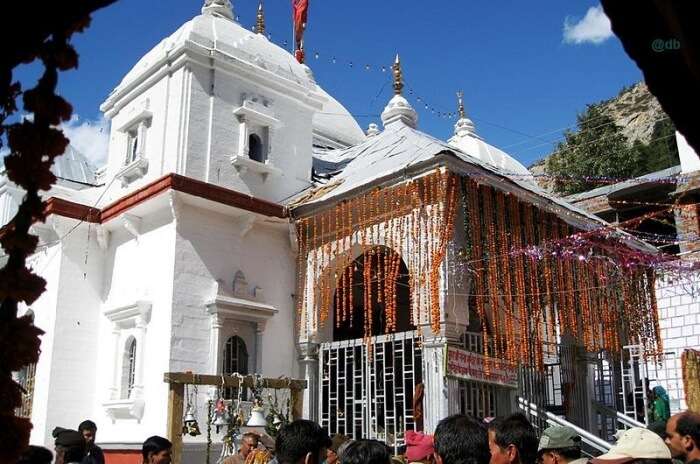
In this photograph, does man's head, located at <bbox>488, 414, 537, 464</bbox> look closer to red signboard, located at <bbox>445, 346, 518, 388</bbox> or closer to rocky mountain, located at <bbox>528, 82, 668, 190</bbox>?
red signboard, located at <bbox>445, 346, 518, 388</bbox>

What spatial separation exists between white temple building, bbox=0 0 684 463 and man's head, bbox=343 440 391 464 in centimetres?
671

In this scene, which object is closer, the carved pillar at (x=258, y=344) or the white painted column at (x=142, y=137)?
the carved pillar at (x=258, y=344)

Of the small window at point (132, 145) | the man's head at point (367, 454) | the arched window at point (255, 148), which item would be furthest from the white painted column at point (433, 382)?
the small window at point (132, 145)

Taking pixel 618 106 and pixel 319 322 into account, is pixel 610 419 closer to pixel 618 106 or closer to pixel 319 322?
pixel 319 322

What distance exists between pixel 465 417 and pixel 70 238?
35.9 ft

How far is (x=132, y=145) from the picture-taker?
46.7 ft

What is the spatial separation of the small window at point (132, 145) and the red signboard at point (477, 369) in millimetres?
7417

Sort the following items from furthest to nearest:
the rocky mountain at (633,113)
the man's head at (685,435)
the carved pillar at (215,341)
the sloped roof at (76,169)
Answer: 1. the rocky mountain at (633,113)
2. the sloped roof at (76,169)
3. the carved pillar at (215,341)
4. the man's head at (685,435)

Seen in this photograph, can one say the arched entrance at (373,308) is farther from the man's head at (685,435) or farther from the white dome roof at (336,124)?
the man's head at (685,435)

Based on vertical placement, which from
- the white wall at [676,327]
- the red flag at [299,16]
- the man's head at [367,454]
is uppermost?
the red flag at [299,16]

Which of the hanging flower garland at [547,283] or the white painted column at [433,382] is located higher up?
the hanging flower garland at [547,283]

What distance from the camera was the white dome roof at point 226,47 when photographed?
13672 mm

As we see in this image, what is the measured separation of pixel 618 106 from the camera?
1838 inches

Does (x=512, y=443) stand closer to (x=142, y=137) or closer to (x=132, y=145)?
(x=142, y=137)
